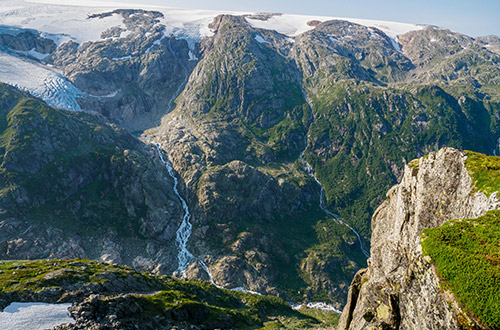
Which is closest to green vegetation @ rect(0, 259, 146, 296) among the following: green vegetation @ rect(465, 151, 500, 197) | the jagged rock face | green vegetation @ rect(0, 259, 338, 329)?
green vegetation @ rect(0, 259, 338, 329)

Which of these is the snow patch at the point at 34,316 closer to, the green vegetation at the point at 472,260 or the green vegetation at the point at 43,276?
the green vegetation at the point at 43,276

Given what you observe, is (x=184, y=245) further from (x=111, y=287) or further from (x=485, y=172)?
(x=485, y=172)

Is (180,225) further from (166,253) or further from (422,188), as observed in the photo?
(422,188)

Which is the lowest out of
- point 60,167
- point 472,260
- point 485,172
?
point 60,167

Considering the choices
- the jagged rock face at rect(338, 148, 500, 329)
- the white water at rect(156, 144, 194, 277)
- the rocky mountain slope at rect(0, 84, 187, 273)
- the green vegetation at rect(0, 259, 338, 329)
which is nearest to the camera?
the jagged rock face at rect(338, 148, 500, 329)

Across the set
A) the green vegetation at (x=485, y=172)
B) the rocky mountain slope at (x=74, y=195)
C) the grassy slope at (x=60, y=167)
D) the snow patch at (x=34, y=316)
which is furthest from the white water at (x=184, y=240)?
the green vegetation at (x=485, y=172)

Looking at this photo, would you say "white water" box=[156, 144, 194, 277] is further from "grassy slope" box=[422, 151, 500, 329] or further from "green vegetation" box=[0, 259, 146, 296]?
"grassy slope" box=[422, 151, 500, 329]

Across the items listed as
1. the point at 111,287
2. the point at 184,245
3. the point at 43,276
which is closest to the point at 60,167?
the point at 184,245
